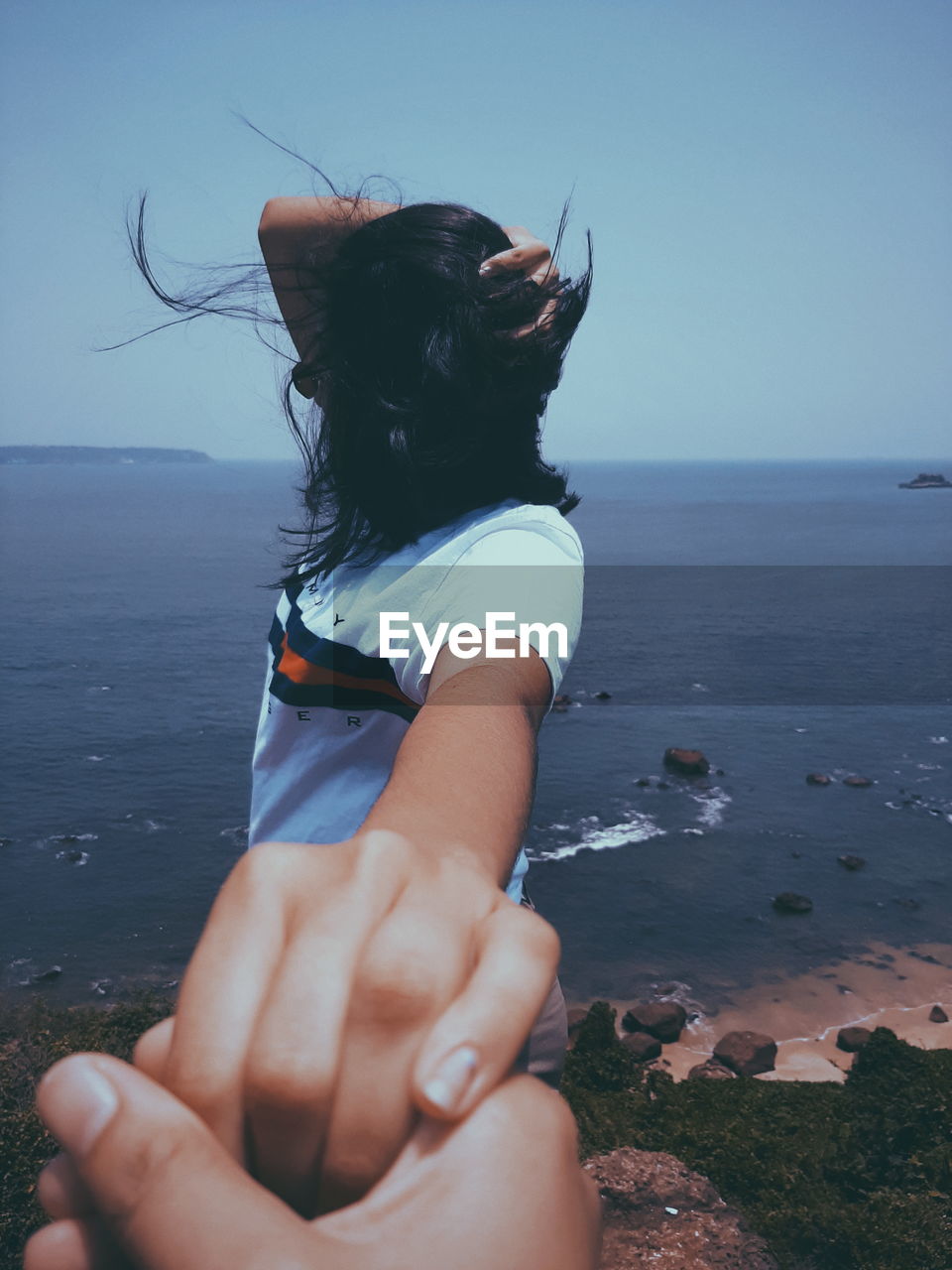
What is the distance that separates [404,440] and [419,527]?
266mm

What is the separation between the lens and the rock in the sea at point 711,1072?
96.7ft

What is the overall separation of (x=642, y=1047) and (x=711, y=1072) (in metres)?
2.45

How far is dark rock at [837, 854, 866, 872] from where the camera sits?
45.0 m

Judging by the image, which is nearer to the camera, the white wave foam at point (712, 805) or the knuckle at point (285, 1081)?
the knuckle at point (285, 1081)

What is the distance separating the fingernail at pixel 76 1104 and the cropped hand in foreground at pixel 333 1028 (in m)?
0.08

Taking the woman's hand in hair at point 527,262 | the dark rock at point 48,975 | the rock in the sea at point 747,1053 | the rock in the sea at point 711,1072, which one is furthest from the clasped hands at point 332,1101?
the dark rock at point 48,975

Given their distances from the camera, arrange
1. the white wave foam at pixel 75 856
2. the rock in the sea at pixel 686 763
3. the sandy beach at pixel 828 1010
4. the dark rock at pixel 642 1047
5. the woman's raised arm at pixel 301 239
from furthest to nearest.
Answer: the rock in the sea at pixel 686 763 < the white wave foam at pixel 75 856 < the sandy beach at pixel 828 1010 < the dark rock at pixel 642 1047 < the woman's raised arm at pixel 301 239

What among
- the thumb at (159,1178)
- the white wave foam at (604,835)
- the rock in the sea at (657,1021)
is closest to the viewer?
the thumb at (159,1178)

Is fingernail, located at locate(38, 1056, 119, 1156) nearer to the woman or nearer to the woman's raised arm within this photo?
the woman

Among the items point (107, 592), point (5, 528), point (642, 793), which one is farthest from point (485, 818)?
point (5, 528)

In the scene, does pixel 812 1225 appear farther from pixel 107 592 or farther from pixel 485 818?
pixel 107 592

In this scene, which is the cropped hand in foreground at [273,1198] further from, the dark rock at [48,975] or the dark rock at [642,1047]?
the dark rock at [48,975]

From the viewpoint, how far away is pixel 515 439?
2906 mm

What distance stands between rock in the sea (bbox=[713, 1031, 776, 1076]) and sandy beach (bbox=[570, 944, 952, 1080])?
1.46 feet
